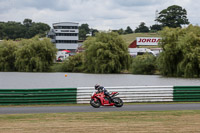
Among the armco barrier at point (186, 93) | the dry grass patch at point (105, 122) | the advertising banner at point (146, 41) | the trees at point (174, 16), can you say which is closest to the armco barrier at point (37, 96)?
the dry grass patch at point (105, 122)

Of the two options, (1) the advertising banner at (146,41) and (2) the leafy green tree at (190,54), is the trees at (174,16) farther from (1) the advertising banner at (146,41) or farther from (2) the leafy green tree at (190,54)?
(2) the leafy green tree at (190,54)

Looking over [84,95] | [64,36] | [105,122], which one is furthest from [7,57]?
[64,36]

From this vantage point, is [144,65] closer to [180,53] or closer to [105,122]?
[180,53]

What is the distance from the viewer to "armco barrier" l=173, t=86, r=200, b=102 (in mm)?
22328

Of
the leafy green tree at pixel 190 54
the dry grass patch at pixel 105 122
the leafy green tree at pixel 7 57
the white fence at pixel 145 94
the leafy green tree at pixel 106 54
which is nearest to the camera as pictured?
the dry grass patch at pixel 105 122

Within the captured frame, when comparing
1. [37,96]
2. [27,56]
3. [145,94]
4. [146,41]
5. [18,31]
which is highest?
[18,31]

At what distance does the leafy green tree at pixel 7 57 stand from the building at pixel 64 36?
204ft

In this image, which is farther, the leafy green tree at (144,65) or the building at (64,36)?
the building at (64,36)

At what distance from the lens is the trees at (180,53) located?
54.0 m

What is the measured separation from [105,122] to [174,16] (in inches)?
6176

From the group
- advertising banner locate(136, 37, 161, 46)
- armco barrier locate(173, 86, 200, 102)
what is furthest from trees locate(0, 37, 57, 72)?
armco barrier locate(173, 86, 200, 102)

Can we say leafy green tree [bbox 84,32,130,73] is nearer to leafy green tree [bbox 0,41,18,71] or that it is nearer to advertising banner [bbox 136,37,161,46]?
leafy green tree [bbox 0,41,18,71]

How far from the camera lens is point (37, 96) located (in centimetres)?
2102

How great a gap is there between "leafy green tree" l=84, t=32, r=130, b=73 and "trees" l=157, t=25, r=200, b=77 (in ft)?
28.2
